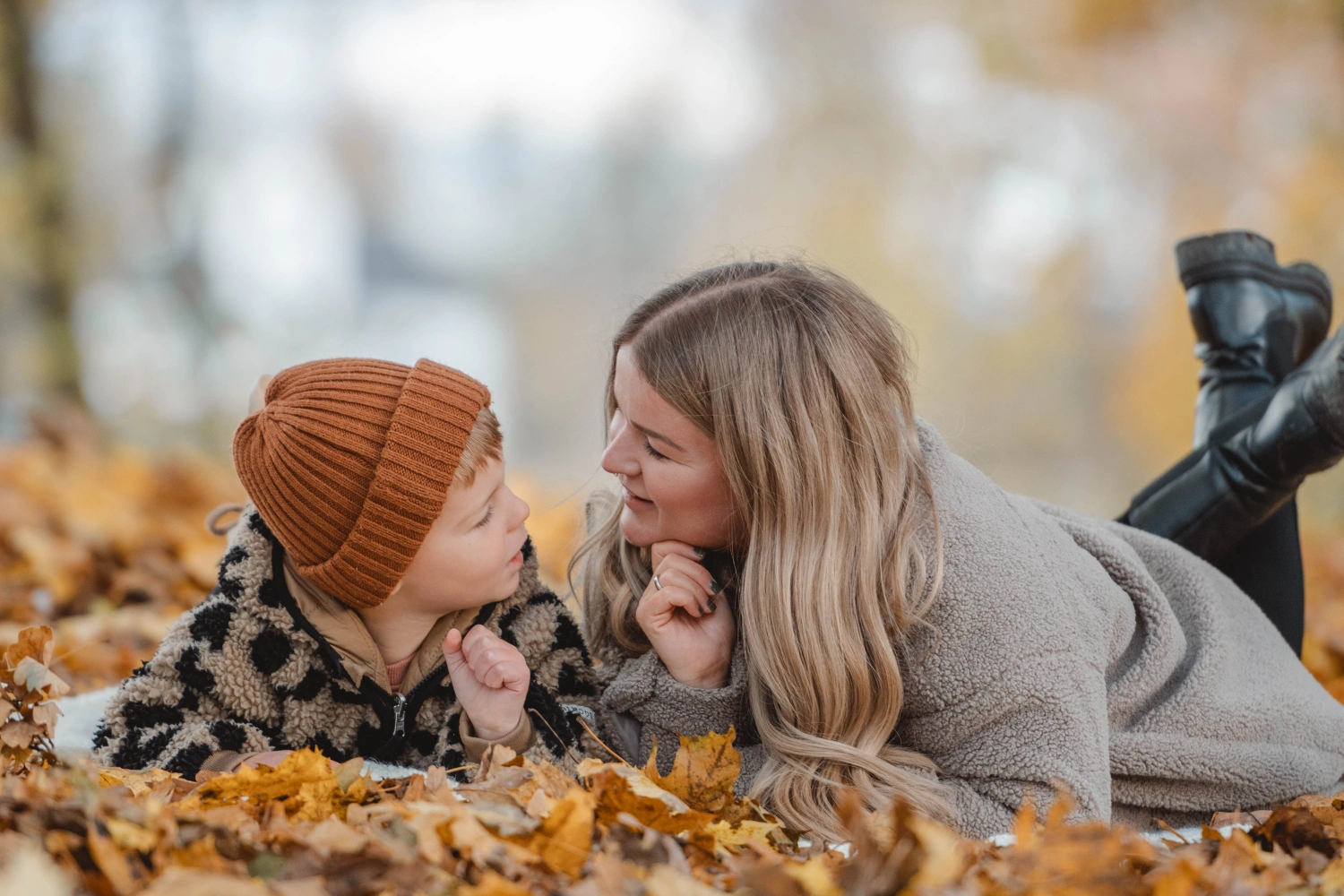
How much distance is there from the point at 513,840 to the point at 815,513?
0.72 m

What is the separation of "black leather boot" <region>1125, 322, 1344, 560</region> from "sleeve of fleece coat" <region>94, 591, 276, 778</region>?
1.95 meters

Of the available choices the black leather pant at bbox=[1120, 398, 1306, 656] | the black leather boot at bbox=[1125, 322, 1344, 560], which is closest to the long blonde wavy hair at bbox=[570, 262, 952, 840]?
the black leather boot at bbox=[1125, 322, 1344, 560]

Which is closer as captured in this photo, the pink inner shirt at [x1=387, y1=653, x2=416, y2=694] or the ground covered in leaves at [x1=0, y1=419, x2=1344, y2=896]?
the ground covered in leaves at [x1=0, y1=419, x2=1344, y2=896]

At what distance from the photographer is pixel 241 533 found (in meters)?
2.01

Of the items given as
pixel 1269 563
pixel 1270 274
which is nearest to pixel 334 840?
pixel 1269 563

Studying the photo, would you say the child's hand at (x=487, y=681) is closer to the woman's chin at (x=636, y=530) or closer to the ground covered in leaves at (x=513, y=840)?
the ground covered in leaves at (x=513, y=840)

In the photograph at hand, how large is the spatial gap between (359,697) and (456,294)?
26.2 feet

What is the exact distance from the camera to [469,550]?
6.04 feet

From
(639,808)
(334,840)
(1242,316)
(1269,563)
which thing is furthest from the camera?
(1242,316)

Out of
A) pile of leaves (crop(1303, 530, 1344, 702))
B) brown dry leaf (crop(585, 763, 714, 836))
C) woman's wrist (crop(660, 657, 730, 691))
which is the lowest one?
pile of leaves (crop(1303, 530, 1344, 702))

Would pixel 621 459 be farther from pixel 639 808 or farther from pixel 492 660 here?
pixel 639 808

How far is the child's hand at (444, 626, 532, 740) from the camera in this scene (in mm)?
1806

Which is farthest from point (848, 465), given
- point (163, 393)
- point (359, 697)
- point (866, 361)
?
point (163, 393)

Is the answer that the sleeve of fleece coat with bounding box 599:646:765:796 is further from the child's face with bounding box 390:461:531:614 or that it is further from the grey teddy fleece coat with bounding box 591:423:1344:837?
the child's face with bounding box 390:461:531:614
